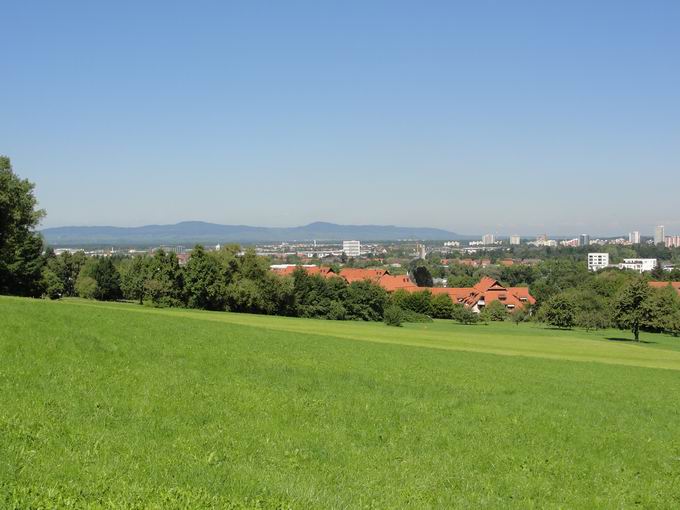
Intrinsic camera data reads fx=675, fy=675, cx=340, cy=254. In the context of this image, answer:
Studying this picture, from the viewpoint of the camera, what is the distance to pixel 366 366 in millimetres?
24953

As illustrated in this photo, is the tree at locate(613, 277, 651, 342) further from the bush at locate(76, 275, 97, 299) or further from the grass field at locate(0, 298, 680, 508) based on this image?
the bush at locate(76, 275, 97, 299)

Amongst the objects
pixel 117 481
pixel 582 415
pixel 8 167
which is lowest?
pixel 582 415

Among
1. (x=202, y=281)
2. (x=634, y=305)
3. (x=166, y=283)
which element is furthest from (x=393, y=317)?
(x=166, y=283)

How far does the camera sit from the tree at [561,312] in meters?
101

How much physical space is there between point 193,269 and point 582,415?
71.6 meters

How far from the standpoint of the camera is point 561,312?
101 m

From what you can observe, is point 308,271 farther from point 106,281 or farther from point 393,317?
point 393,317

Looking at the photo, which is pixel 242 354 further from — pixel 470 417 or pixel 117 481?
pixel 117 481

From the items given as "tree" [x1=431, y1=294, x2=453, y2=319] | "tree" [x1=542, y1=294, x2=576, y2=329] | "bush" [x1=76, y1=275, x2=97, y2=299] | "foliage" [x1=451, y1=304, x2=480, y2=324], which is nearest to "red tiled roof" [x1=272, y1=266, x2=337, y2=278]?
"tree" [x1=431, y1=294, x2=453, y2=319]

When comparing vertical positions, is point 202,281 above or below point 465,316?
above

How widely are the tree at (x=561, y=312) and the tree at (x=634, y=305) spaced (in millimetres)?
19588

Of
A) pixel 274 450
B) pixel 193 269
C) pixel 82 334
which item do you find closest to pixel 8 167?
pixel 193 269

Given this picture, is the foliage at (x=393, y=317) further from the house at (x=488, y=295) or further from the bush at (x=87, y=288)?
the bush at (x=87, y=288)

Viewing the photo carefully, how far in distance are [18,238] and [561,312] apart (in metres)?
73.9
